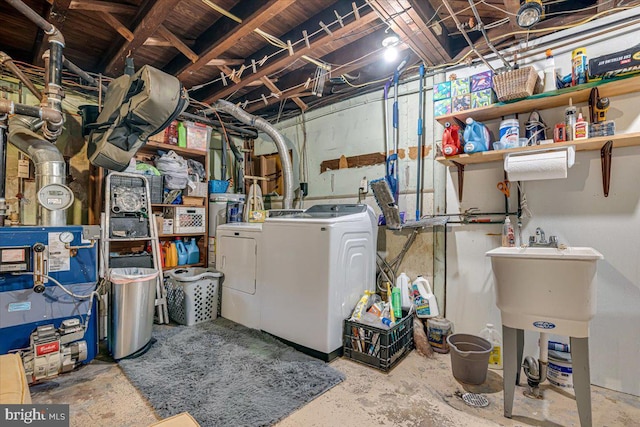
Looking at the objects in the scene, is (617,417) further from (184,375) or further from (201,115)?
(201,115)

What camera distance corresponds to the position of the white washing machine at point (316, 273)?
7.61 feet

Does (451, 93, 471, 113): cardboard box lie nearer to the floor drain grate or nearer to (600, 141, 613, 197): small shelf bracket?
(600, 141, 613, 197): small shelf bracket

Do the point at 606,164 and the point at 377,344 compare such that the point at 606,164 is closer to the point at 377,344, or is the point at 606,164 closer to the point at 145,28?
the point at 377,344

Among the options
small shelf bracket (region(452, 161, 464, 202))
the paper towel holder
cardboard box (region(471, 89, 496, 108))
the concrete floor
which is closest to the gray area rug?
the concrete floor

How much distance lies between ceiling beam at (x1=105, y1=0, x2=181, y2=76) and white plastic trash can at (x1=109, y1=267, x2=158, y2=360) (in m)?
1.93

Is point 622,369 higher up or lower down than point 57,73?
lower down

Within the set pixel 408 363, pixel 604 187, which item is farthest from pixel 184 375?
pixel 604 187

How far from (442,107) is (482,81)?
1.12 ft

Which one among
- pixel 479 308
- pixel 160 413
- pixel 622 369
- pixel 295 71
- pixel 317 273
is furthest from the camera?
pixel 295 71

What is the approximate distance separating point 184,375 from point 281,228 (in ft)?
4.21

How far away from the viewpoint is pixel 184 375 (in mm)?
2066

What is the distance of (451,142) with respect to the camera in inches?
94.7

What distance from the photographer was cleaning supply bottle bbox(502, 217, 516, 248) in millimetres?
2262

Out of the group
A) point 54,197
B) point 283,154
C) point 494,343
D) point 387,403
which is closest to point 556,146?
point 494,343
